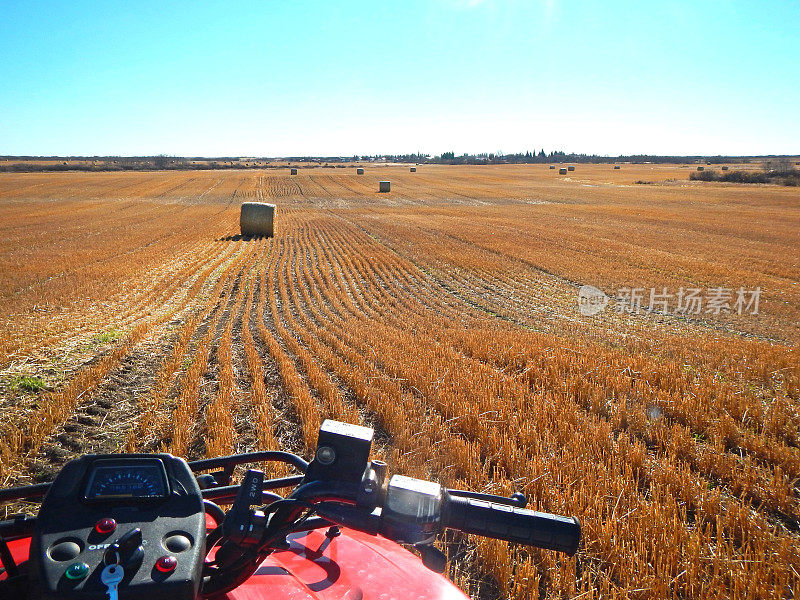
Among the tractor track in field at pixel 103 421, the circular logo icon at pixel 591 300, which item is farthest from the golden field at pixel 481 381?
the circular logo icon at pixel 591 300

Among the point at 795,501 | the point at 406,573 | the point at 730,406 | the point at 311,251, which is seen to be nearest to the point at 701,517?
the point at 795,501

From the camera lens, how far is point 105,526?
3.81 ft

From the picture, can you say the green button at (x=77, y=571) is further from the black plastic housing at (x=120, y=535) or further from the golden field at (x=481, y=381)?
the golden field at (x=481, y=381)

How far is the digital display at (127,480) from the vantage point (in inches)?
50.4

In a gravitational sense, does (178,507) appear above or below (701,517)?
above

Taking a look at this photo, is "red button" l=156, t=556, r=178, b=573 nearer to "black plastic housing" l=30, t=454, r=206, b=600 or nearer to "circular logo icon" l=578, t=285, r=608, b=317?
"black plastic housing" l=30, t=454, r=206, b=600

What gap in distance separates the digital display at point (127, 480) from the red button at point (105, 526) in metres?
0.10

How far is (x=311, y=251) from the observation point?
19938 millimetres

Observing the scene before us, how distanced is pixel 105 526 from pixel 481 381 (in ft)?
18.5

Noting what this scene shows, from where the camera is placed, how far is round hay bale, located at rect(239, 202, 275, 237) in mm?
23406

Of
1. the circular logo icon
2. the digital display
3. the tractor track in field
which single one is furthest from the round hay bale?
the digital display

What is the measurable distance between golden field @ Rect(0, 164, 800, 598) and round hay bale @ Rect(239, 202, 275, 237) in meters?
4.51

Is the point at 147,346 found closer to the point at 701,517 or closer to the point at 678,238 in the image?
the point at 701,517

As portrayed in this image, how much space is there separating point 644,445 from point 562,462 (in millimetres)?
929
